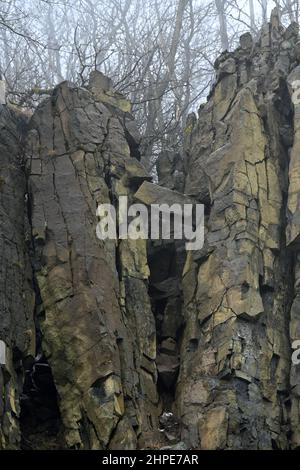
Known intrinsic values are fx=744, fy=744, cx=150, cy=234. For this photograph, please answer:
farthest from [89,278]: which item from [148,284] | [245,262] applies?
[245,262]

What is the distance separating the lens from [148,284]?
13609 millimetres

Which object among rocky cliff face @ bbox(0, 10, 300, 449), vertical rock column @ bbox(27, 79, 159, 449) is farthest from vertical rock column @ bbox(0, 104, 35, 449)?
vertical rock column @ bbox(27, 79, 159, 449)

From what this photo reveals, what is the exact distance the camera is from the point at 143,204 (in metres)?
13.9

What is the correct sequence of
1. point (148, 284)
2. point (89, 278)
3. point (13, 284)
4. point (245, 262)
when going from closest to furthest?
point (13, 284) < point (89, 278) < point (245, 262) < point (148, 284)

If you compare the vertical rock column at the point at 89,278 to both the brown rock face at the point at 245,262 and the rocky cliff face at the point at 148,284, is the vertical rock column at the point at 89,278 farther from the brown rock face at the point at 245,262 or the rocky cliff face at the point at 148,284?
the brown rock face at the point at 245,262

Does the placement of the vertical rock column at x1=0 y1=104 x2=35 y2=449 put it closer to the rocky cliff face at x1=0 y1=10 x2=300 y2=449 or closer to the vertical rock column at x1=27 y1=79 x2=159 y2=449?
the rocky cliff face at x1=0 y1=10 x2=300 y2=449

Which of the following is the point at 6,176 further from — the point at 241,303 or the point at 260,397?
the point at 260,397

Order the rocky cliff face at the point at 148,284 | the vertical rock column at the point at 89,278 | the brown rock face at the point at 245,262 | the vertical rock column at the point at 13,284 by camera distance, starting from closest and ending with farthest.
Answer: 1. the vertical rock column at the point at 13,284
2. the vertical rock column at the point at 89,278
3. the rocky cliff face at the point at 148,284
4. the brown rock face at the point at 245,262

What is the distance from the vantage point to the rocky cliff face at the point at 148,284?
11.3m

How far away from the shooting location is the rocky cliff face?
11.3 metres

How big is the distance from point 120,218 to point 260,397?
405cm

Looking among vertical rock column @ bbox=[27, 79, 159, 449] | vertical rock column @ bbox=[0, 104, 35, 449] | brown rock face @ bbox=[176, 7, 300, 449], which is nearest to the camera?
vertical rock column @ bbox=[0, 104, 35, 449]

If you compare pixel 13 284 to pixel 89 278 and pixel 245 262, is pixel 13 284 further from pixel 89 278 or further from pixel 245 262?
pixel 245 262

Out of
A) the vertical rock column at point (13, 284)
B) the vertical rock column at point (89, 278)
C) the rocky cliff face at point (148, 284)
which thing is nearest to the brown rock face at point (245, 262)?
the rocky cliff face at point (148, 284)
